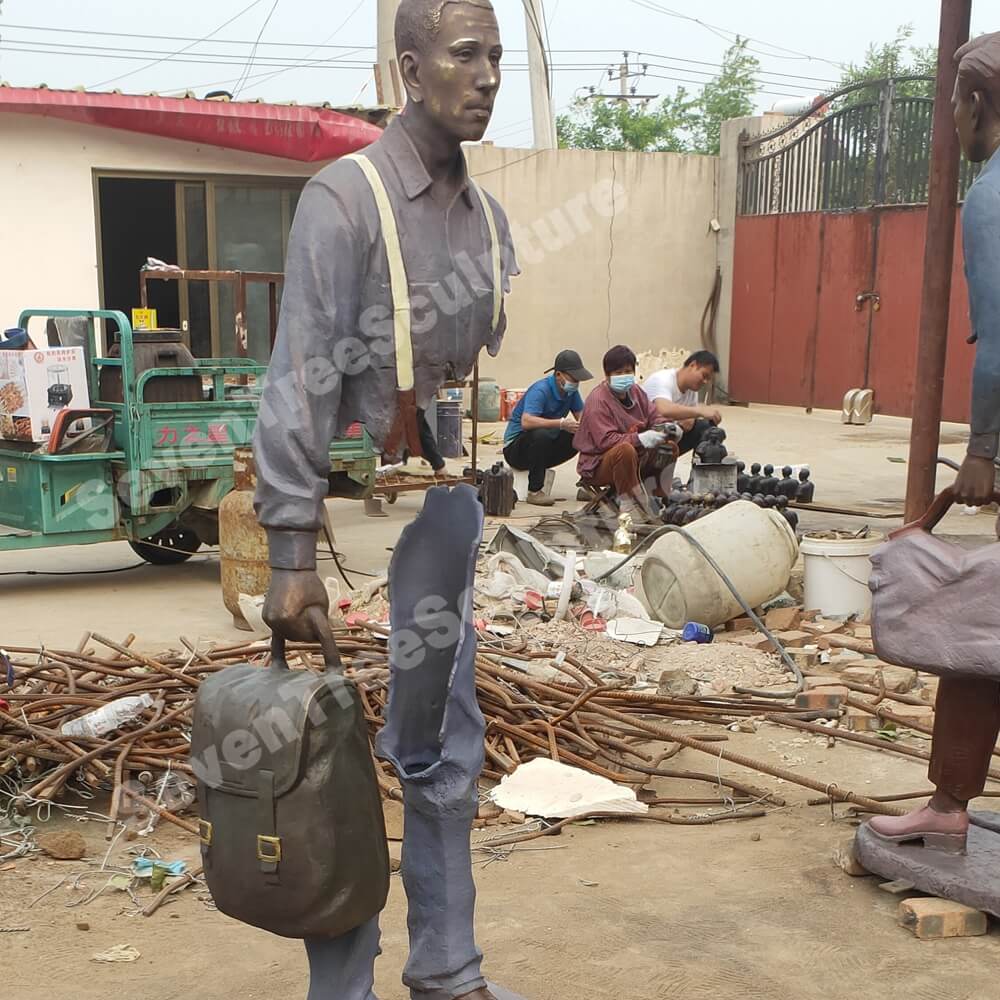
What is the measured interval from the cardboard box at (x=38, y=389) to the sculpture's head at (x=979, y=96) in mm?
5323

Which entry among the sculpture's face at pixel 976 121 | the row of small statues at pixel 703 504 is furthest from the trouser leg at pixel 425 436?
the row of small statues at pixel 703 504

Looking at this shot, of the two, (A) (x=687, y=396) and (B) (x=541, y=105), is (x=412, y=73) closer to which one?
(A) (x=687, y=396)

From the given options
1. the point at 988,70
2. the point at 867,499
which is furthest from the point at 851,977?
the point at 867,499

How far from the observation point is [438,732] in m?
2.77

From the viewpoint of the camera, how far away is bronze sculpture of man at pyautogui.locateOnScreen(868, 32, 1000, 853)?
10.5ft

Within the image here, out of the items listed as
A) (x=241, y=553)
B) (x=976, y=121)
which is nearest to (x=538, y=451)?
(x=241, y=553)

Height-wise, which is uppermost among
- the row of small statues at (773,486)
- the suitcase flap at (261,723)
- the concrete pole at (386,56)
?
the concrete pole at (386,56)

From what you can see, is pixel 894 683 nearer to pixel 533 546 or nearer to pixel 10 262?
pixel 533 546

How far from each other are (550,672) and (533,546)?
6.17ft

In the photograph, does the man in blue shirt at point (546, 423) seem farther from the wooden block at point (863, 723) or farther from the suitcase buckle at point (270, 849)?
the suitcase buckle at point (270, 849)

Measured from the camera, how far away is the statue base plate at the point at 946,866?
3.39 metres

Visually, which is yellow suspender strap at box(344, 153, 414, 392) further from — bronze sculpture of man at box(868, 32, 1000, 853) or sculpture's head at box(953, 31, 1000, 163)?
sculpture's head at box(953, 31, 1000, 163)

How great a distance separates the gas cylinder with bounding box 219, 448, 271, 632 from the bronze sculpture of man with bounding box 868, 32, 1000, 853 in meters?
3.96

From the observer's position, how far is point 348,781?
8.16 ft
